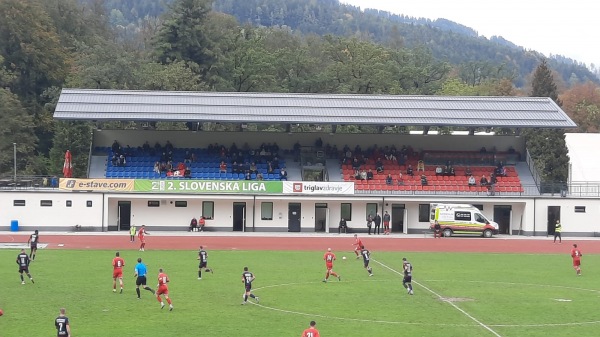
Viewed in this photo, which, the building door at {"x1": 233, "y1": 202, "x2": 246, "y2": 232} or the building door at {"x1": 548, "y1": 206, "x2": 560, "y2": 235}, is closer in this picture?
the building door at {"x1": 233, "y1": 202, "x2": 246, "y2": 232}


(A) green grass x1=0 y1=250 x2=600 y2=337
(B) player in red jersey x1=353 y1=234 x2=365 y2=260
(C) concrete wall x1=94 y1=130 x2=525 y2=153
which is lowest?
(A) green grass x1=0 y1=250 x2=600 y2=337

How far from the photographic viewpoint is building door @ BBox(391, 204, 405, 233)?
224ft

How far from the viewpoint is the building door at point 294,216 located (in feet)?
220

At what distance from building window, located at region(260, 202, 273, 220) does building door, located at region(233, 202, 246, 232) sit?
137 cm

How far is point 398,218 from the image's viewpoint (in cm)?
6844

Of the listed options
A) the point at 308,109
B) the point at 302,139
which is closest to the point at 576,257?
the point at 308,109

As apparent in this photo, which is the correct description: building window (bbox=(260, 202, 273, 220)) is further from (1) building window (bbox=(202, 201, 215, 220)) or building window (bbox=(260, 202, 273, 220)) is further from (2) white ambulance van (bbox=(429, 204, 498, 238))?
(2) white ambulance van (bbox=(429, 204, 498, 238))

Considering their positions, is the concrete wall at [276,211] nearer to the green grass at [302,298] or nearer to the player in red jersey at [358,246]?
the green grass at [302,298]

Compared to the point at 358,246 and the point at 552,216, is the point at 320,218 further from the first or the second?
the point at 358,246

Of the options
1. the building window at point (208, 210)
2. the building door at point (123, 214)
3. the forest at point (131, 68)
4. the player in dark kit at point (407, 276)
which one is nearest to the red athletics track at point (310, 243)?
the building window at point (208, 210)

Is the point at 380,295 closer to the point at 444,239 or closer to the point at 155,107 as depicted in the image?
the point at 444,239

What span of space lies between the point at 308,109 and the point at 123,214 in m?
16.7

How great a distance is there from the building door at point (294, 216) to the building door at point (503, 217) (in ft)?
50.4

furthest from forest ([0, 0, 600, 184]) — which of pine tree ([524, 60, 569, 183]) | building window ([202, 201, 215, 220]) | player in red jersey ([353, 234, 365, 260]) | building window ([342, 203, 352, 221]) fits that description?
player in red jersey ([353, 234, 365, 260])
